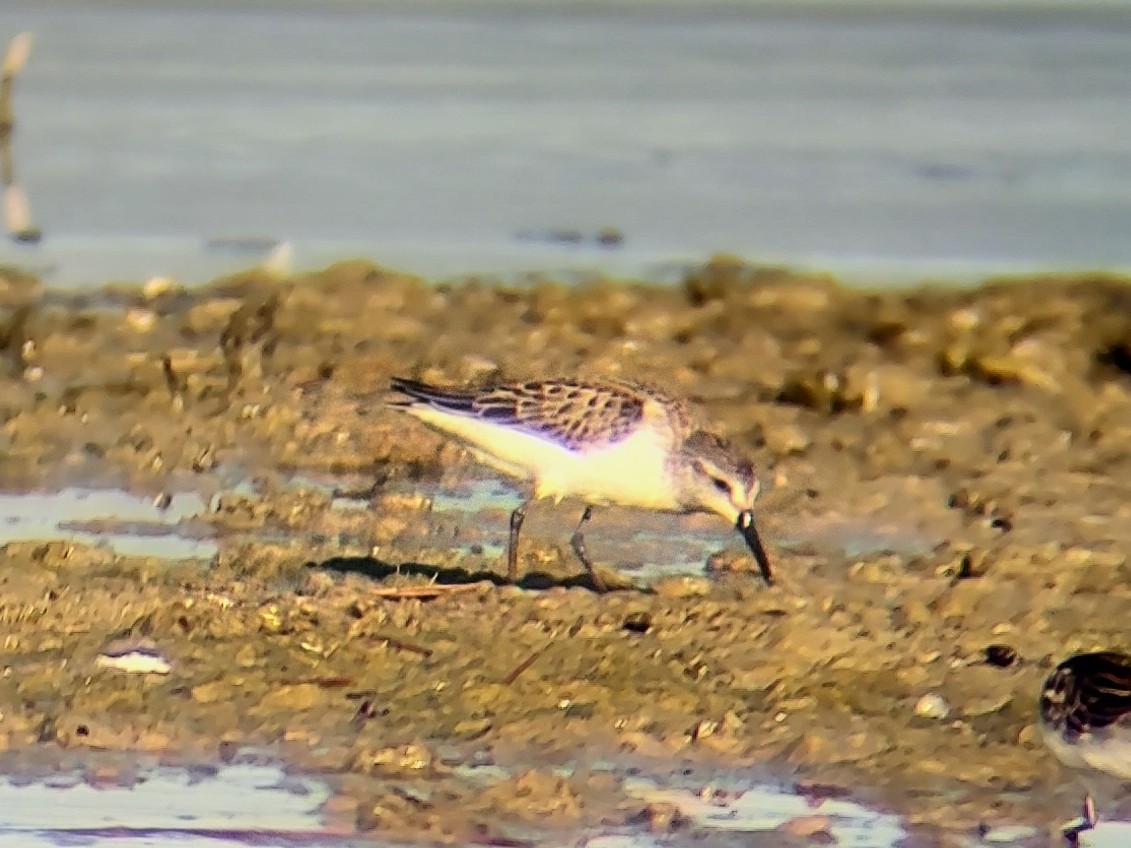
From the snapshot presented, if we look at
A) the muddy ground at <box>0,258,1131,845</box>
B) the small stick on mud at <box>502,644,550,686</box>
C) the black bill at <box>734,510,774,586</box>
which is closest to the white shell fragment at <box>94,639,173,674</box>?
the muddy ground at <box>0,258,1131,845</box>

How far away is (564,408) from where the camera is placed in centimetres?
103

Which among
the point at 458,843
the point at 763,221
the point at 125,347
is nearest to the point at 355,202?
the point at 125,347

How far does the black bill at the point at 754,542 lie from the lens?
3.36 ft

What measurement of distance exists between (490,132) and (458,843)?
0.61 metres

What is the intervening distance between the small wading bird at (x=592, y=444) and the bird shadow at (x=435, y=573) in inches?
0.8

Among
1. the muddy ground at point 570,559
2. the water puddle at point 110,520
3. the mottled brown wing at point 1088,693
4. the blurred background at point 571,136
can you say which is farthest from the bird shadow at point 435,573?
the mottled brown wing at point 1088,693

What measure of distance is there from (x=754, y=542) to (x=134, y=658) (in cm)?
55

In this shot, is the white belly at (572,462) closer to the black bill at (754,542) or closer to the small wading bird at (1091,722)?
the black bill at (754,542)

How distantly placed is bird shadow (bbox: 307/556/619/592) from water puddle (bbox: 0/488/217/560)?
0.11 meters

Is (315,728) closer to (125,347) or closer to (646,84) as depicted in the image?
(125,347)

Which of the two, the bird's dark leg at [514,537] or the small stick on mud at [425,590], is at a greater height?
the bird's dark leg at [514,537]

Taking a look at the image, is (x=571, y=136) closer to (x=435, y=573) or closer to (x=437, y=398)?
(x=437, y=398)

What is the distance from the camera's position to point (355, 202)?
3.38ft

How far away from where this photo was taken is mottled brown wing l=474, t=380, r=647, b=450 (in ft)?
3.36
